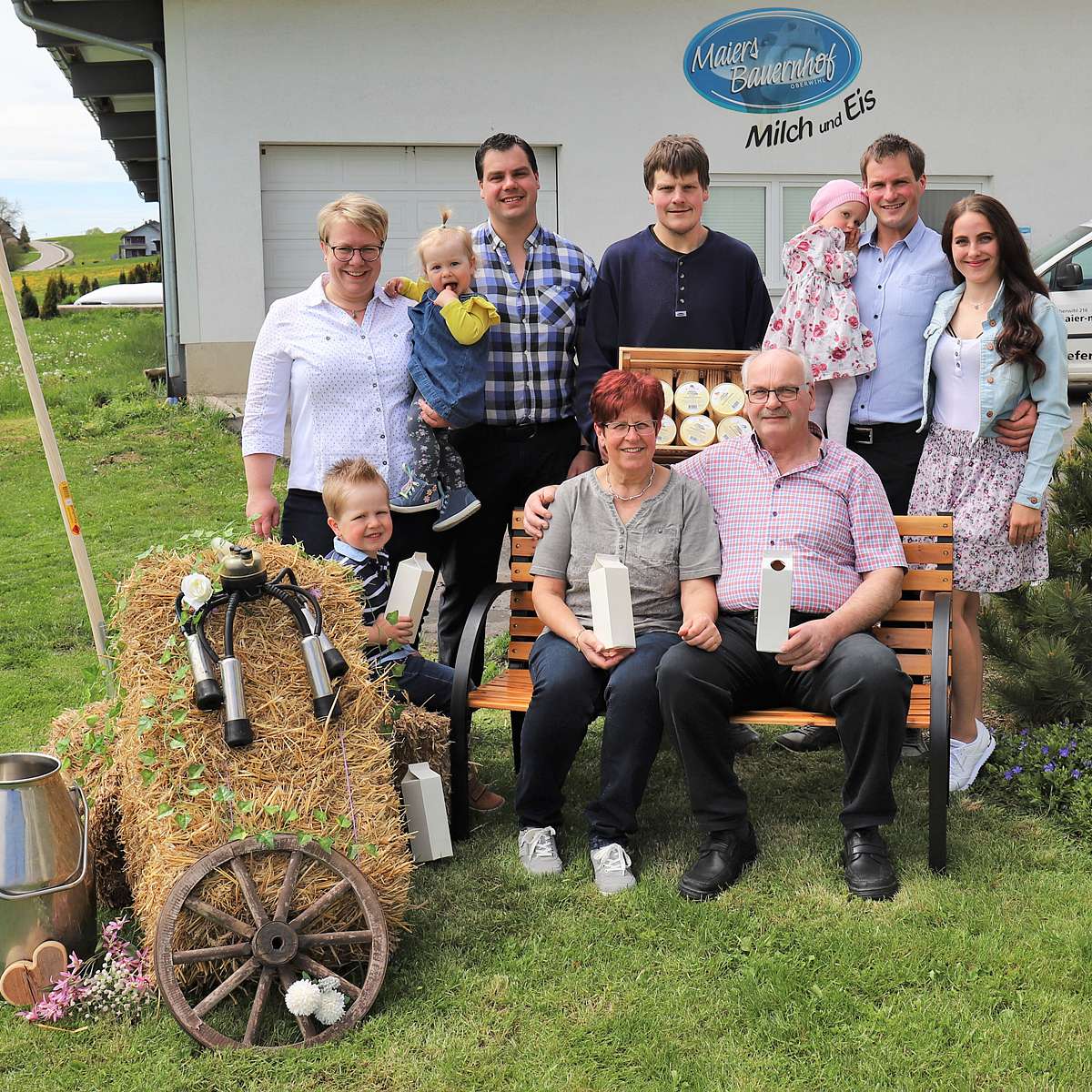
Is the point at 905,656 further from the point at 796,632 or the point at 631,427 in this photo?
the point at 631,427

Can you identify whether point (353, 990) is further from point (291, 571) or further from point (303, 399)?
point (303, 399)

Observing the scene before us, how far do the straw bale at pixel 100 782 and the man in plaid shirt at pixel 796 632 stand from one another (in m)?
1.66

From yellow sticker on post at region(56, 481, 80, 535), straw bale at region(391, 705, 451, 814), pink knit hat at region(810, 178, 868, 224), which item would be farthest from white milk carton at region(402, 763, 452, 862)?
pink knit hat at region(810, 178, 868, 224)

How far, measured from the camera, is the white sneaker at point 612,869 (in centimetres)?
379

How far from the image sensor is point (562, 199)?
12.6 metres

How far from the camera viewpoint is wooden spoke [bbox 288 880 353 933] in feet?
10.1

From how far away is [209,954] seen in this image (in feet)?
9.93

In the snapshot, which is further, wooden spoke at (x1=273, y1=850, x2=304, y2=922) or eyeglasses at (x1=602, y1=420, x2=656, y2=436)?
eyeglasses at (x1=602, y1=420, x2=656, y2=436)

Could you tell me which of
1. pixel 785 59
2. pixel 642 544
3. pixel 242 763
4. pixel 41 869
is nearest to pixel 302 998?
pixel 242 763

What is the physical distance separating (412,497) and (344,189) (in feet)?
29.4

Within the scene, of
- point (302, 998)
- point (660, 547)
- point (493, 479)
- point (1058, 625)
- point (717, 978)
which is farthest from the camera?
point (1058, 625)

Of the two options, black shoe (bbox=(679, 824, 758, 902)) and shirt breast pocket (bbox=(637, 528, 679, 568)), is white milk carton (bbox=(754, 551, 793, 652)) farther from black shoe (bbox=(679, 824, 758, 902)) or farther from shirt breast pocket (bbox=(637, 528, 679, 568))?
black shoe (bbox=(679, 824, 758, 902))

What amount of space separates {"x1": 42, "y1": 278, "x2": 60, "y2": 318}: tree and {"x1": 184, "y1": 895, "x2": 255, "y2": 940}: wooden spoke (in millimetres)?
Result: 19711

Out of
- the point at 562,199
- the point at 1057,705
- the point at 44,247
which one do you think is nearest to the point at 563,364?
the point at 1057,705
